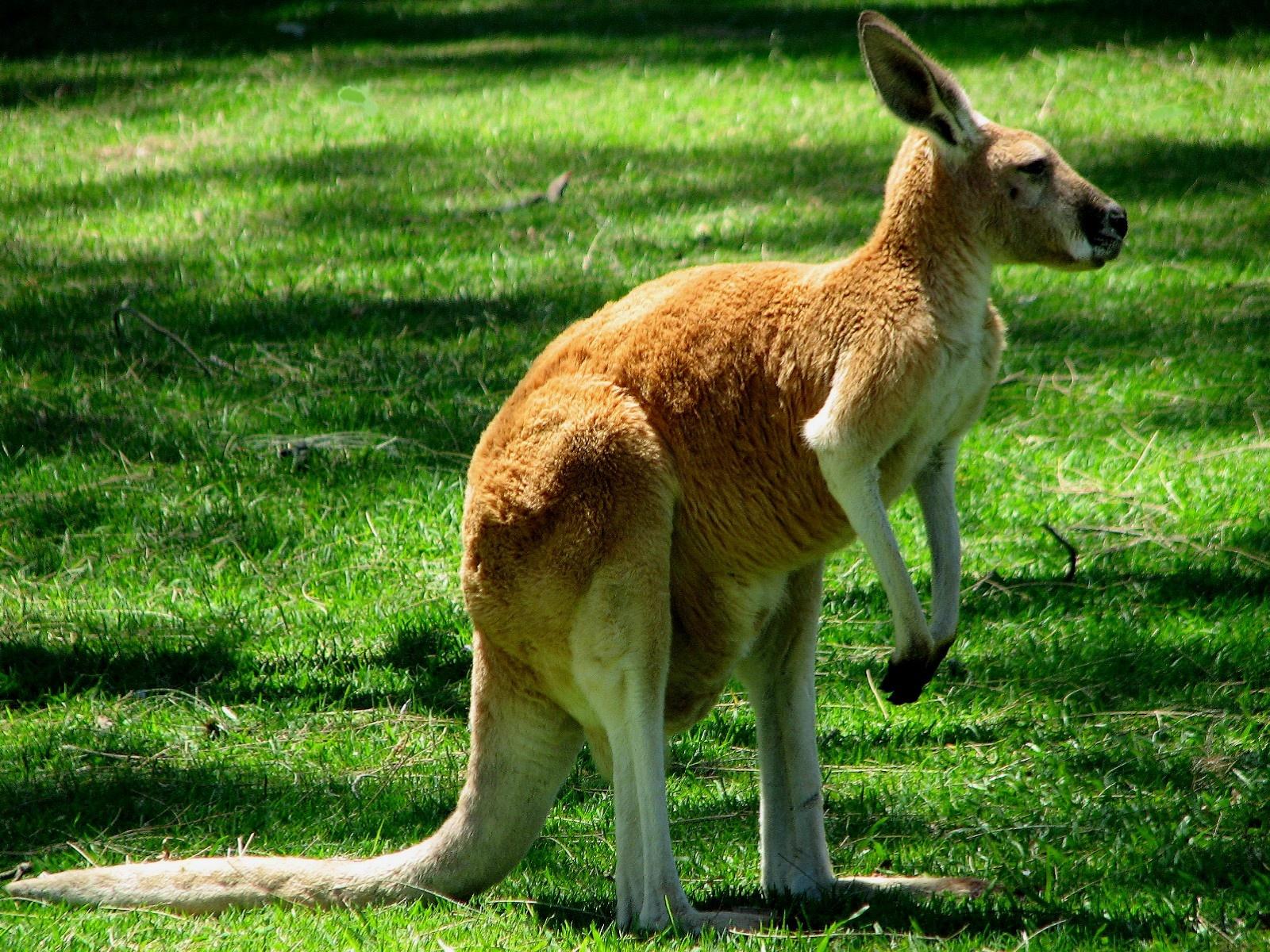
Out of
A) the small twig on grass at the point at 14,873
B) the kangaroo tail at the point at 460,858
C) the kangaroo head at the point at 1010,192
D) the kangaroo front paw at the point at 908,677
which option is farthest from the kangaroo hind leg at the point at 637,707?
the small twig on grass at the point at 14,873

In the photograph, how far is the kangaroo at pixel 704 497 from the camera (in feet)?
10.3

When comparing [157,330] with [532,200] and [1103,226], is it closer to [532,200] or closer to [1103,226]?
[532,200]

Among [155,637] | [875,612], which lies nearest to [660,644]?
[875,612]

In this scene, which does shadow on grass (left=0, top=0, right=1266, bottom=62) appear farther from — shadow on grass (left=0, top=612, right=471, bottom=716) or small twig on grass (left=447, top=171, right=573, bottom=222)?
shadow on grass (left=0, top=612, right=471, bottom=716)

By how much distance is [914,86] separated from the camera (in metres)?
3.17

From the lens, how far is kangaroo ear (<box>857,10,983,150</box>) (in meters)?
3.11

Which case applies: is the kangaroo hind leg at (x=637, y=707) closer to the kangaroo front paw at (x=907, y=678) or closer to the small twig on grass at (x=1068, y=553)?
the kangaroo front paw at (x=907, y=678)

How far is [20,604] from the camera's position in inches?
188

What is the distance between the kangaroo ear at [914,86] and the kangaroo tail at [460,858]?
153 cm

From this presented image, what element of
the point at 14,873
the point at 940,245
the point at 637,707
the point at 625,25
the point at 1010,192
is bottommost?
the point at 14,873

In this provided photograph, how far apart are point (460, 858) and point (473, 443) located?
2.61 meters

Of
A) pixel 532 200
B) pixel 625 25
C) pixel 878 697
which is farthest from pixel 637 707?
pixel 625 25

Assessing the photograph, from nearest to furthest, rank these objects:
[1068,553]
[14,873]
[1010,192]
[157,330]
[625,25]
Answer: [1010,192], [14,873], [1068,553], [157,330], [625,25]

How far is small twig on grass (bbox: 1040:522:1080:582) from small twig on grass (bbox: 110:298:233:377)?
3.44 m
